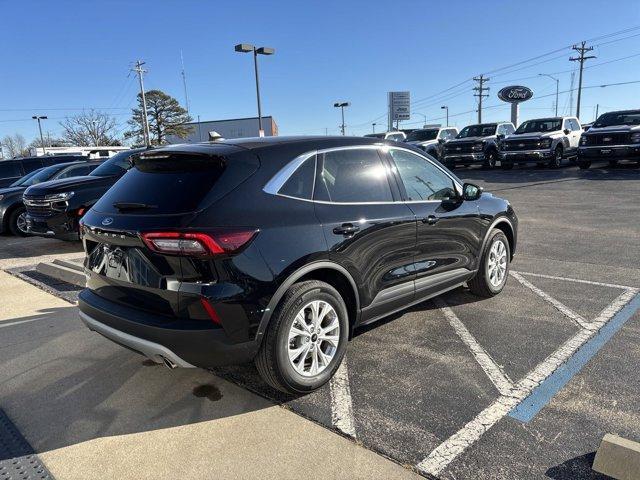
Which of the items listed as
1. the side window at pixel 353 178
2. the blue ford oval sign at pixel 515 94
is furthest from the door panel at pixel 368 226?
the blue ford oval sign at pixel 515 94

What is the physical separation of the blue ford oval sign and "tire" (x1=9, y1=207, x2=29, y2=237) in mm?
35269

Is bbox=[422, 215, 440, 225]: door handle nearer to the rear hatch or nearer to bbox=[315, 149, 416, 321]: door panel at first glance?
bbox=[315, 149, 416, 321]: door panel

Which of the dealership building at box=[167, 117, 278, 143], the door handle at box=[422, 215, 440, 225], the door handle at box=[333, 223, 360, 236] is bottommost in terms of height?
the door handle at box=[422, 215, 440, 225]

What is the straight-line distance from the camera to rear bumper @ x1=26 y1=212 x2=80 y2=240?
823cm

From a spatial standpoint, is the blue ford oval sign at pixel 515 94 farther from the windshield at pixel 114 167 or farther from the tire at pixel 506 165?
the windshield at pixel 114 167

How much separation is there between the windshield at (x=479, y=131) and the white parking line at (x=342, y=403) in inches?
841

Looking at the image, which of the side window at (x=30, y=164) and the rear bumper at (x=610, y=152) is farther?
the rear bumper at (x=610, y=152)

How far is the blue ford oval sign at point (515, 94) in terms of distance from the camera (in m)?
37.1

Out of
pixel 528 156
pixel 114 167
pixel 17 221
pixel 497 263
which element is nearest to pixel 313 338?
pixel 497 263

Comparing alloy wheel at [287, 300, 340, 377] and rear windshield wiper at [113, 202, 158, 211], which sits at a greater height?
rear windshield wiper at [113, 202, 158, 211]

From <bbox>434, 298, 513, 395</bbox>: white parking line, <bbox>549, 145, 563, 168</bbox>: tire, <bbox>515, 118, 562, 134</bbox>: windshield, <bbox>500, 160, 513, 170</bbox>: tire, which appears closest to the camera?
<bbox>434, 298, 513, 395</bbox>: white parking line

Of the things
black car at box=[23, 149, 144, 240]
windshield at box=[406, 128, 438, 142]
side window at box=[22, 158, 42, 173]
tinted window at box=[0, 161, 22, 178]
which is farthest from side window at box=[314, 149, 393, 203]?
windshield at box=[406, 128, 438, 142]

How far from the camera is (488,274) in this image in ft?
16.8

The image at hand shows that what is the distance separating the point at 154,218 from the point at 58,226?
626 centimetres
